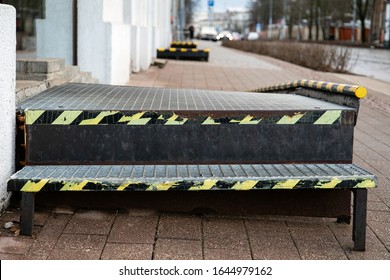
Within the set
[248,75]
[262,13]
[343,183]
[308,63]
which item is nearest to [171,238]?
[343,183]

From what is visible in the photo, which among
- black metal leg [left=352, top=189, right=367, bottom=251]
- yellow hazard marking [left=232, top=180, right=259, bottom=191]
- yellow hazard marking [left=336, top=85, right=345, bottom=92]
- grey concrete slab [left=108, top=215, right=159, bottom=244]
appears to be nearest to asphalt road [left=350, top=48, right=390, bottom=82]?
yellow hazard marking [left=336, top=85, right=345, bottom=92]

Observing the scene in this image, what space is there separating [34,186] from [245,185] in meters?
1.27

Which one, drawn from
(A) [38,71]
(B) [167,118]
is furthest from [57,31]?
(B) [167,118]

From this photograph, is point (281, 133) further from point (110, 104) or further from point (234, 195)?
point (110, 104)

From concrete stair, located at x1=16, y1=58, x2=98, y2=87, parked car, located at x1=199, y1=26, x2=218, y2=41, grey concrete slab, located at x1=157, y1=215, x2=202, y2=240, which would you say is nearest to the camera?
grey concrete slab, located at x1=157, y1=215, x2=202, y2=240

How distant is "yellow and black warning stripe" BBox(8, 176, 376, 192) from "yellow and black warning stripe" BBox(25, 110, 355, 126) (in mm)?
511

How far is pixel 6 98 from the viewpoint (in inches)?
172

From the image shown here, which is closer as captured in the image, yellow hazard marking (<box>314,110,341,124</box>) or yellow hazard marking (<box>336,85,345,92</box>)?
yellow hazard marking (<box>314,110,341,124</box>)

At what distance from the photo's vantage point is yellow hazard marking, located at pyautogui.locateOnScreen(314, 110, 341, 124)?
4637 millimetres

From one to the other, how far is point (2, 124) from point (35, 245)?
0.82m

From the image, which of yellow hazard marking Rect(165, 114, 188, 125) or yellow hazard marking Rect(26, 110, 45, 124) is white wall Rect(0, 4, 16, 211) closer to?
yellow hazard marking Rect(26, 110, 45, 124)

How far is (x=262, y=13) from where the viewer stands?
11525 centimetres

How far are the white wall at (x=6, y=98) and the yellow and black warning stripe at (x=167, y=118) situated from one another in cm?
13
